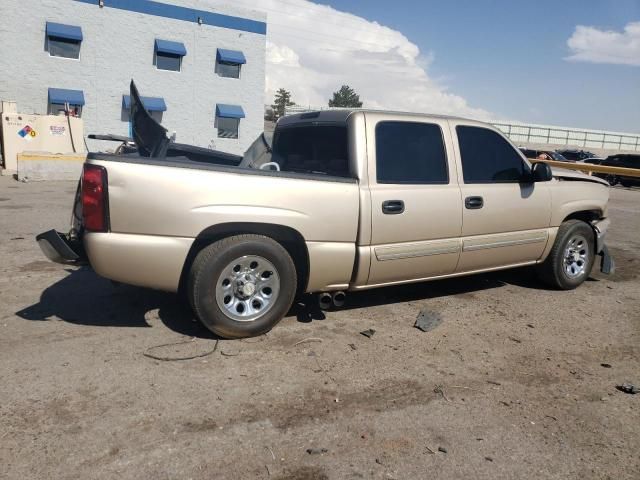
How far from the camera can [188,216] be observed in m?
3.61

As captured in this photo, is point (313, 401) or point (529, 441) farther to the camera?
point (313, 401)

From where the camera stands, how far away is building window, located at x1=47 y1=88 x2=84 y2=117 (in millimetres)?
23062

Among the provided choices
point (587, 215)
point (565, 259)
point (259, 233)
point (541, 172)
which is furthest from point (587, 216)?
point (259, 233)

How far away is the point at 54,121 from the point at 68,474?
Answer: 1699 cm

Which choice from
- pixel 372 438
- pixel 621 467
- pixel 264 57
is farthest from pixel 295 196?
pixel 264 57

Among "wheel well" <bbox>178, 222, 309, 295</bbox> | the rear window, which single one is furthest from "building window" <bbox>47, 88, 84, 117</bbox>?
"wheel well" <bbox>178, 222, 309, 295</bbox>

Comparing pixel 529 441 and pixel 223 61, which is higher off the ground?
pixel 223 61

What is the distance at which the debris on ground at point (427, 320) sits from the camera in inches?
178

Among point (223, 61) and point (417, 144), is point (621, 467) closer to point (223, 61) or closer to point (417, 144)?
point (417, 144)

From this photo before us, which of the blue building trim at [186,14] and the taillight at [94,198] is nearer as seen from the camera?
the taillight at [94,198]

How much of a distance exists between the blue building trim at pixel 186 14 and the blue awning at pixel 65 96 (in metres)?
4.09

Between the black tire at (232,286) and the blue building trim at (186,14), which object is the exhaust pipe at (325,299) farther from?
the blue building trim at (186,14)

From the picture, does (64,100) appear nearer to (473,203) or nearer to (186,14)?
(186,14)

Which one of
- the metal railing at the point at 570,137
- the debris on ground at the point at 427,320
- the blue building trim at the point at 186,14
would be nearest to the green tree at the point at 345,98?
the metal railing at the point at 570,137
